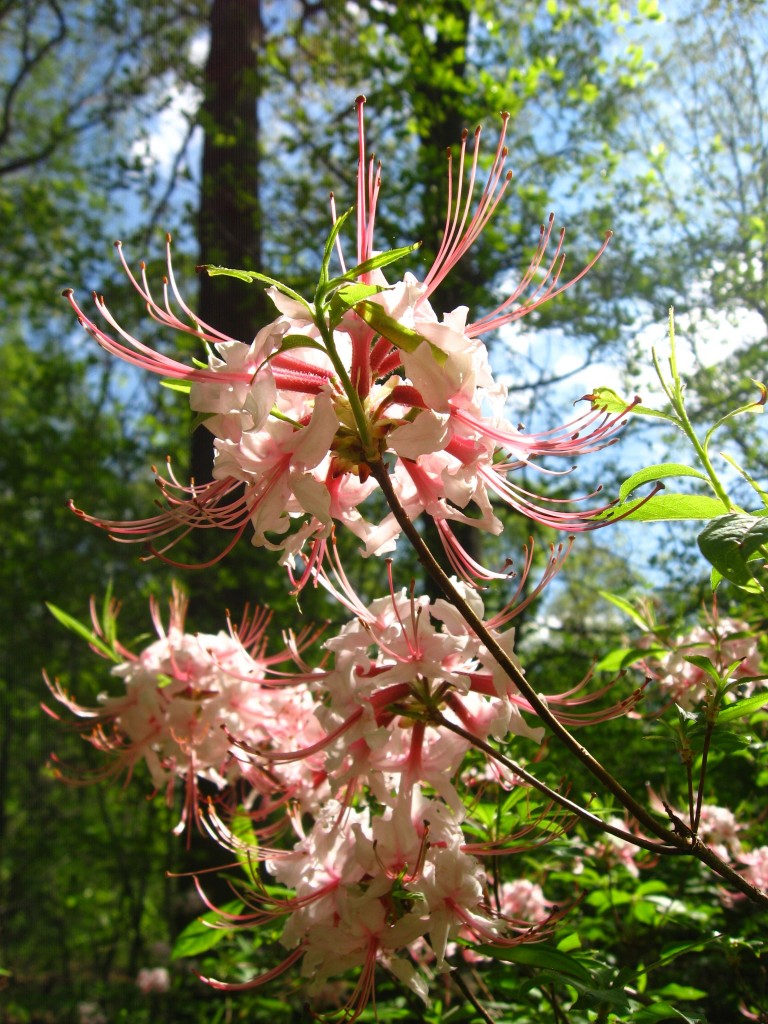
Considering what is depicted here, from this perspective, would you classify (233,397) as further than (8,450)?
No

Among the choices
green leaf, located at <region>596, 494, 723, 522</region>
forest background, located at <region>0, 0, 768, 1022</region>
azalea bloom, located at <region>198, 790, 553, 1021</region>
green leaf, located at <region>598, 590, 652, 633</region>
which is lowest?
azalea bloom, located at <region>198, 790, 553, 1021</region>

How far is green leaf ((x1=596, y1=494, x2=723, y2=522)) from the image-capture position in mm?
764

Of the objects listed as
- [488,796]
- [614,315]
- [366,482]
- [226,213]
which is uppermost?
[226,213]

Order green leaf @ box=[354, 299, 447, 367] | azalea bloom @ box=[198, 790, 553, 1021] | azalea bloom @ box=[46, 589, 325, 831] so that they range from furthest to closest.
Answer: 1. azalea bloom @ box=[46, 589, 325, 831]
2. azalea bloom @ box=[198, 790, 553, 1021]
3. green leaf @ box=[354, 299, 447, 367]

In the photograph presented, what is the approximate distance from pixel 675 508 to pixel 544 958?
1.54ft

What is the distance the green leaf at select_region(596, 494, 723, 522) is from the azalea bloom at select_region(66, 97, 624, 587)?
2.0 inches

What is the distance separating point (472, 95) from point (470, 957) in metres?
3.71

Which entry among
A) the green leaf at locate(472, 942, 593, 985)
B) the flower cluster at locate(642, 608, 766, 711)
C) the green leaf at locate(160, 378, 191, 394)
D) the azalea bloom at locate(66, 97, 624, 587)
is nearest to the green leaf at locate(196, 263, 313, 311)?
the azalea bloom at locate(66, 97, 624, 587)

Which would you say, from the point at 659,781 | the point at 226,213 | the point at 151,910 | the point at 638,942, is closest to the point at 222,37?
the point at 226,213

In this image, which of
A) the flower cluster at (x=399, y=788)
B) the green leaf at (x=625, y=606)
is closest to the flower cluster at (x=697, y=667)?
the green leaf at (x=625, y=606)

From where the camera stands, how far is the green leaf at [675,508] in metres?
0.76

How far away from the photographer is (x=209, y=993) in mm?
2398

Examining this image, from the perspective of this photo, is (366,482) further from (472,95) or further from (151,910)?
(151,910)

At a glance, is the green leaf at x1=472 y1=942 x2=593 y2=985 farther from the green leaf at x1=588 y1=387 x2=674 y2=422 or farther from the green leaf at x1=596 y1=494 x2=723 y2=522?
the green leaf at x1=588 y1=387 x2=674 y2=422
